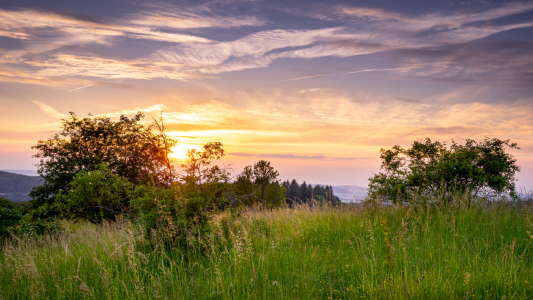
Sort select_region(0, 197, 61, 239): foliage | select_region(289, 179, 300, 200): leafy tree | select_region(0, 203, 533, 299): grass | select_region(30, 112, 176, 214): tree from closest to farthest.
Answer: select_region(0, 203, 533, 299): grass
select_region(0, 197, 61, 239): foliage
select_region(30, 112, 176, 214): tree
select_region(289, 179, 300, 200): leafy tree

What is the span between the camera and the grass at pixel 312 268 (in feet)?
11.7

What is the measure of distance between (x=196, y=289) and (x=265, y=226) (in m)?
3.77

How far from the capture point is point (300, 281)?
3.93 meters

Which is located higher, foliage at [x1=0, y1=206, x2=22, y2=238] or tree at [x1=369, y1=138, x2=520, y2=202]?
tree at [x1=369, y1=138, x2=520, y2=202]

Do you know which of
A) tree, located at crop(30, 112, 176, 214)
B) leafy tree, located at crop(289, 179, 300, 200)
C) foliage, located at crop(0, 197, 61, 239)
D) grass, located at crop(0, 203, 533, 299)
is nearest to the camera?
grass, located at crop(0, 203, 533, 299)

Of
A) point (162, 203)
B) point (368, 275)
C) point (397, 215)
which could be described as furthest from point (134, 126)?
point (368, 275)

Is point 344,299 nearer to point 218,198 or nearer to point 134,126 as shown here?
point 218,198

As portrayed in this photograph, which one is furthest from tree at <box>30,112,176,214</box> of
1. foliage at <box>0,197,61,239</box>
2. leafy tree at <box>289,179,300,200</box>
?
leafy tree at <box>289,179,300,200</box>

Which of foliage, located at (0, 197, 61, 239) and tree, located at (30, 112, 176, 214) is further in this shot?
A: tree, located at (30, 112, 176, 214)

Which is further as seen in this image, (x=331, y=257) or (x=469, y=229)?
(x=469, y=229)

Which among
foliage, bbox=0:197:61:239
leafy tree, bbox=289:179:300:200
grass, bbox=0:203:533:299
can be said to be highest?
grass, bbox=0:203:533:299

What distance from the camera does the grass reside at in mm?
3578

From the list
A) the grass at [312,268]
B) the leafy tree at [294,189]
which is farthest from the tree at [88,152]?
the leafy tree at [294,189]

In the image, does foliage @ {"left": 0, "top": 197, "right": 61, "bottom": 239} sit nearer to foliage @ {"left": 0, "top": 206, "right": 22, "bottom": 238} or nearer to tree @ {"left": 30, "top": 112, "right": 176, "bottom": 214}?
foliage @ {"left": 0, "top": 206, "right": 22, "bottom": 238}
